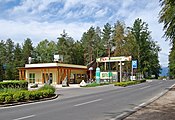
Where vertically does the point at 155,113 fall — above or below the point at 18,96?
below

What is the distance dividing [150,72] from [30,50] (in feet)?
147

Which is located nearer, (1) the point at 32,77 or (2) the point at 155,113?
(2) the point at 155,113

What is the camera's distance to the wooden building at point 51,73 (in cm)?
5294

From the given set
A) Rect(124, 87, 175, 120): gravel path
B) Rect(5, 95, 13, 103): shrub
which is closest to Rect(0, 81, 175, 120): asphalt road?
Rect(124, 87, 175, 120): gravel path

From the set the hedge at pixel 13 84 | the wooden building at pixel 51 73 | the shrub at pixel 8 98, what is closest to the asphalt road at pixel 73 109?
the shrub at pixel 8 98

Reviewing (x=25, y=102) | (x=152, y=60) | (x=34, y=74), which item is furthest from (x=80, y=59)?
(x=25, y=102)

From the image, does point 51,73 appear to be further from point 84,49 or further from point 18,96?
point 84,49

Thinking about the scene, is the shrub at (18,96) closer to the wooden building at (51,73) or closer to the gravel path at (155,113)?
the gravel path at (155,113)

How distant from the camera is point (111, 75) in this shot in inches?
2224

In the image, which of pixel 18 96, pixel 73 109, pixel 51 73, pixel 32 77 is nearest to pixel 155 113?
pixel 73 109

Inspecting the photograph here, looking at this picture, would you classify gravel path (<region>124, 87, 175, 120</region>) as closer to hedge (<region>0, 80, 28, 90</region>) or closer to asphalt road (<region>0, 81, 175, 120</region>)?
asphalt road (<region>0, 81, 175, 120</region>)

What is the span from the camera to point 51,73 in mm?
54219

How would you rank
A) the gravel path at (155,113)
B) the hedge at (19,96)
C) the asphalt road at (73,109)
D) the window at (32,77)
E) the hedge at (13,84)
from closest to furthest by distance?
the gravel path at (155,113) → the asphalt road at (73,109) → the hedge at (19,96) → the hedge at (13,84) → the window at (32,77)

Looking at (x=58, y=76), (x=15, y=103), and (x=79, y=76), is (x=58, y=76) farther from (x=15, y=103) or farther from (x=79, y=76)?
(x=15, y=103)
